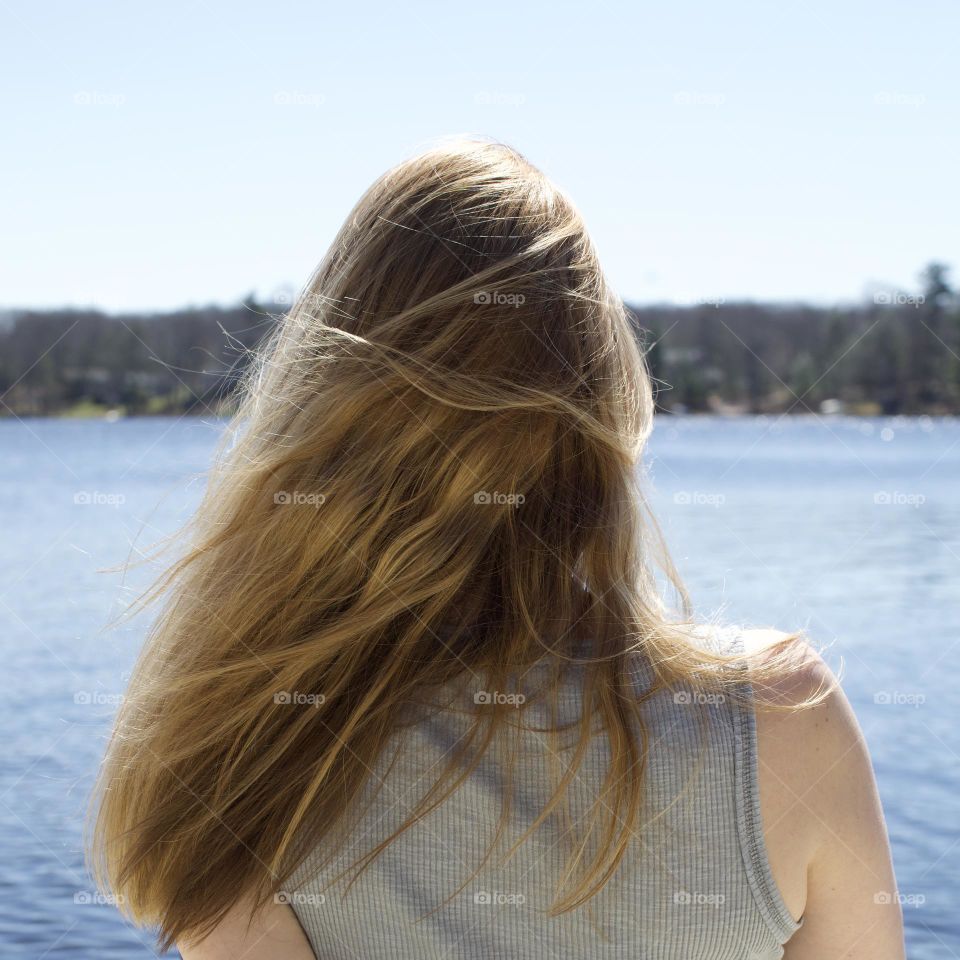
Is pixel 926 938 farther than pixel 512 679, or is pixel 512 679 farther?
pixel 926 938

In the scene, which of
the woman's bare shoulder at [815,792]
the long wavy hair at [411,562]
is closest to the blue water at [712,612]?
the woman's bare shoulder at [815,792]

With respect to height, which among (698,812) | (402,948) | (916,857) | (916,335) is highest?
(698,812)

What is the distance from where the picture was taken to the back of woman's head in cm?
102

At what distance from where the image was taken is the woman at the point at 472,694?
0.99 metres

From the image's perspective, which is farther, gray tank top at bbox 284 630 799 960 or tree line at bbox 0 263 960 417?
tree line at bbox 0 263 960 417

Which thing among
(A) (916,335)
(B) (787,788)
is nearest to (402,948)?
(B) (787,788)

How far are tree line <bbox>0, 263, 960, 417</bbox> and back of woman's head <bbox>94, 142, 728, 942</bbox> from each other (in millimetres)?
38397

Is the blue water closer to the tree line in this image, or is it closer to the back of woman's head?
the back of woman's head

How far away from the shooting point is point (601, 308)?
3.59 ft

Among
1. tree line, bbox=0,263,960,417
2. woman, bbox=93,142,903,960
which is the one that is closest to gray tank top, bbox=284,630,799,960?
woman, bbox=93,142,903,960

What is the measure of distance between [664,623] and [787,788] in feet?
0.60

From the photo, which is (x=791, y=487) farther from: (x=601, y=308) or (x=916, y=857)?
(x=601, y=308)

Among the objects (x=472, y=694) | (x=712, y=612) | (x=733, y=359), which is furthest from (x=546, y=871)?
(x=733, y=359)

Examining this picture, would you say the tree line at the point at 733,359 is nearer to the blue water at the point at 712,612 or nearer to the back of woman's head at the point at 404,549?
the blue water at the point at 712,612
